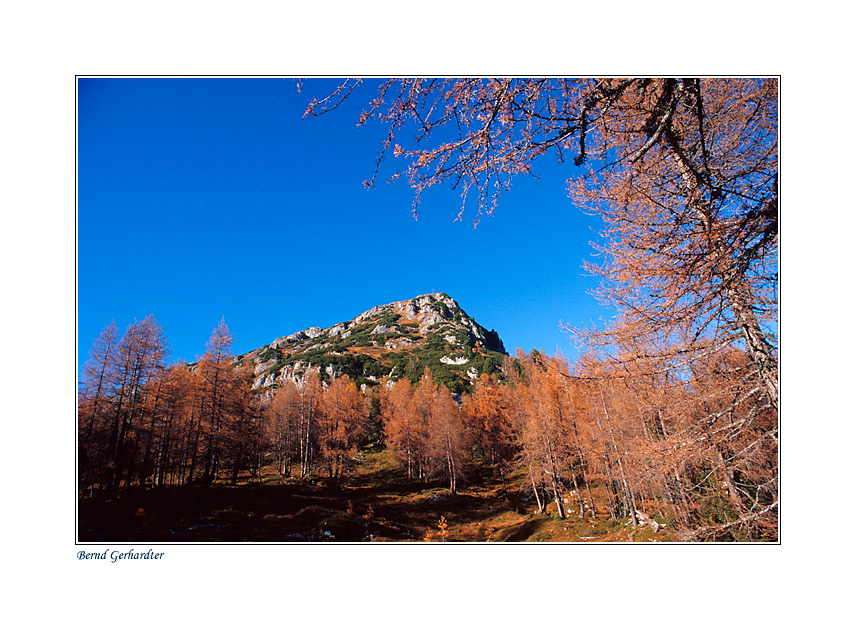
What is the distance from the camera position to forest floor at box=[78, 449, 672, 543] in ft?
16.6

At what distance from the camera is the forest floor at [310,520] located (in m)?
5.06

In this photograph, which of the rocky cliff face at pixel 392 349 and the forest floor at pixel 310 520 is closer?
the forest floor at pixel 310 520

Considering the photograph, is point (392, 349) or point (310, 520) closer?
point (310, 520)

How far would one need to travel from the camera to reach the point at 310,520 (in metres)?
9.45

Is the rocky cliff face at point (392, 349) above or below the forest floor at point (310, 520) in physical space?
above

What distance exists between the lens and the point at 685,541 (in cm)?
363

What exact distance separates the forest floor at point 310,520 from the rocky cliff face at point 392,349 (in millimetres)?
10603

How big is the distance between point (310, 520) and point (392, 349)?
179 feet

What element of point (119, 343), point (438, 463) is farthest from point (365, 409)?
point (119, 343)

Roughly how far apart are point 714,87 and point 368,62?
4067 millimetres

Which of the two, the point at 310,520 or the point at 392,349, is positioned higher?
the point at 392,349
